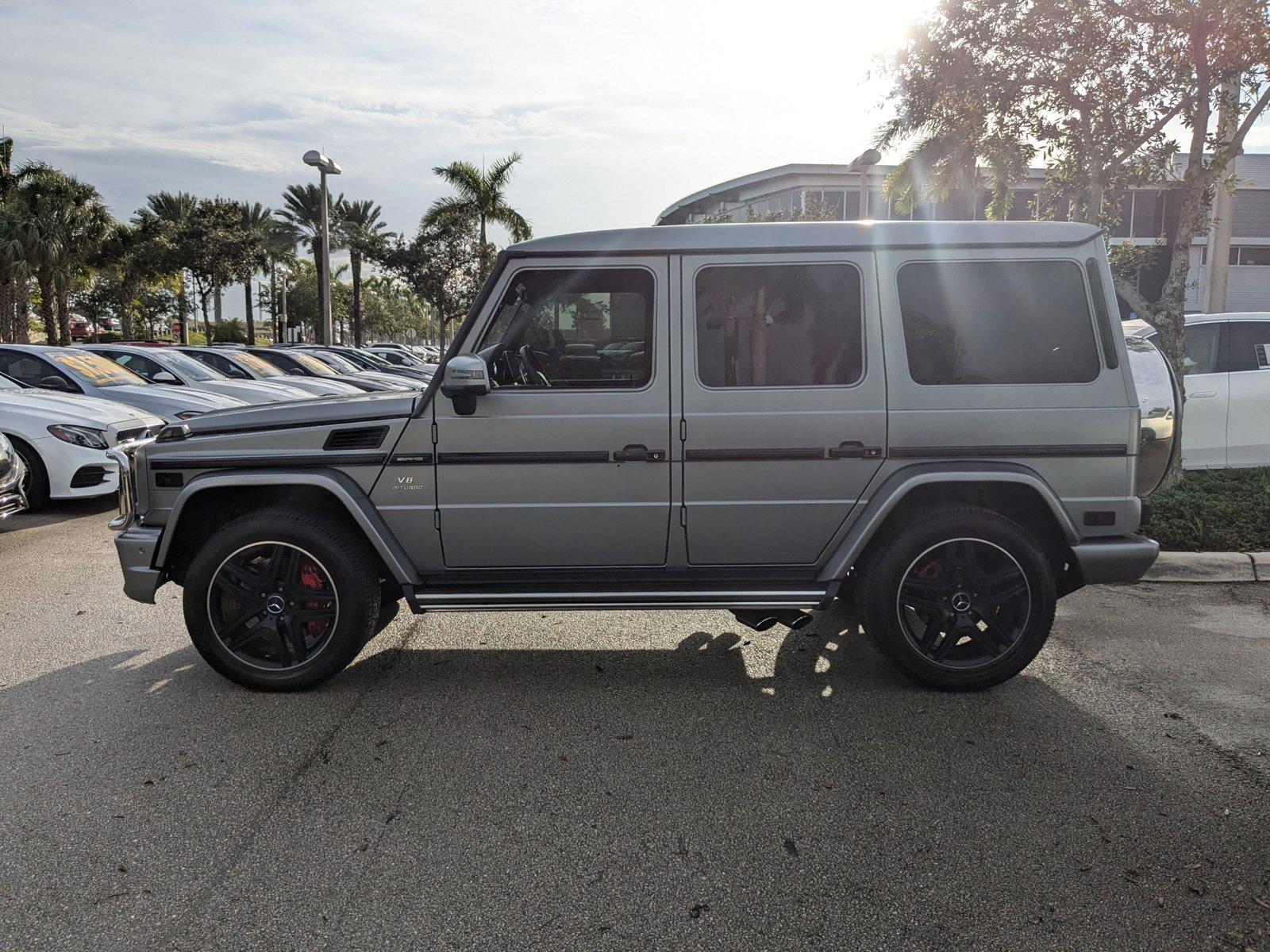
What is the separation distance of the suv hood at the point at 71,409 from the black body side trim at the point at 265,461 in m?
5.61

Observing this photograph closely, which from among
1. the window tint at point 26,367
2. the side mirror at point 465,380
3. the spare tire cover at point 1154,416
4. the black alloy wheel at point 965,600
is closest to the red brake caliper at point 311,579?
the side mirror at point 465,380

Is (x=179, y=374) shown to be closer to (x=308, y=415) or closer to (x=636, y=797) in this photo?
(x=308, y=415)

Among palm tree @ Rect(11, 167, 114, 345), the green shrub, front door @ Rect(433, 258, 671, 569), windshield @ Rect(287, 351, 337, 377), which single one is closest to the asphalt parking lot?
front door @ Rect(433, 258, 671, 569)

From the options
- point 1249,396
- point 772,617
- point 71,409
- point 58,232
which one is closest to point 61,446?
point 71,409

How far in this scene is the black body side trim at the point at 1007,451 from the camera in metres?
4.11

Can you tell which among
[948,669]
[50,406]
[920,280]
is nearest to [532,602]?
[948,669]

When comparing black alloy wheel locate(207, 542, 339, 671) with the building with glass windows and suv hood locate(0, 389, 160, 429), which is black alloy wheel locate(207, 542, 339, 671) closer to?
suv hood locate(0, 389, 160, 429)

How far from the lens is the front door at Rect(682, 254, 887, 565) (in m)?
4.09

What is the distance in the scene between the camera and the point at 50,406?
9078 mm

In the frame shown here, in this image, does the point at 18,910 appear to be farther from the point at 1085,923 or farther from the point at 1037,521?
the point at 1037,521

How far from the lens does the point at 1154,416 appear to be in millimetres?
4844

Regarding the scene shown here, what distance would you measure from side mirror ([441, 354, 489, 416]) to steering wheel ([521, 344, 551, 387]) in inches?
8.2

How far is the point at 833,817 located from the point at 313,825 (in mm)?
1766

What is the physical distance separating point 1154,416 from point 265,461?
4.47 metres
